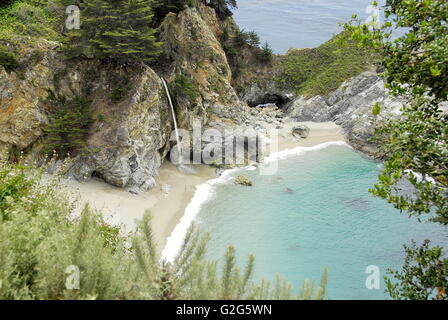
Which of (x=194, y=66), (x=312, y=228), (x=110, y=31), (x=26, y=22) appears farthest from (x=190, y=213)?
(x=26, y=22)

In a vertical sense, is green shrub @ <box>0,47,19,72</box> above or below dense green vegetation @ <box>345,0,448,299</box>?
above

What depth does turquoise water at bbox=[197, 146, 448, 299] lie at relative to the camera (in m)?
14.7

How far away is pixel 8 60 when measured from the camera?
58.7 ft

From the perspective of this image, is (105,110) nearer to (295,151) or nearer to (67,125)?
(67,125)

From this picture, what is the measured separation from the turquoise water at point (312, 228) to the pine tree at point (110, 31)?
11.1 metres

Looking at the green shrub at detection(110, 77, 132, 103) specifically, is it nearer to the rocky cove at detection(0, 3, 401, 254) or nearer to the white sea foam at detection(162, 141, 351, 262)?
the rocky cove at detection(0, 3, 401, 254)

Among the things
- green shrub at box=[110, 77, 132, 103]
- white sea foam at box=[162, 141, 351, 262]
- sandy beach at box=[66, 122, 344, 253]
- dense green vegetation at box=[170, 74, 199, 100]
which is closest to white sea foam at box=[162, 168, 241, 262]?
white sea foam at box=[162, 141, 351, 262]

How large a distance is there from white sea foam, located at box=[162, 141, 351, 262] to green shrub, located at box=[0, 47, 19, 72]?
42.9 ft

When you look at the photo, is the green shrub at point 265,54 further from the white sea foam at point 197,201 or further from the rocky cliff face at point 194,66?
the white sea foam at point 197,201

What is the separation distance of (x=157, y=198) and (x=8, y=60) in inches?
459

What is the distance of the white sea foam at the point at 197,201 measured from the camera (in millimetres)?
15197

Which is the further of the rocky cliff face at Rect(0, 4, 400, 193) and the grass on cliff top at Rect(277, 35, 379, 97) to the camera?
the grass on cliff top at Rect(277, 35, 379, 97)

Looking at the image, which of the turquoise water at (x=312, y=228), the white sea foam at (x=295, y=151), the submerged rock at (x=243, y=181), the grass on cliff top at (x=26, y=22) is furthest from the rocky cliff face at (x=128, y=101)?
the turquoise water at (x=312, y=228)

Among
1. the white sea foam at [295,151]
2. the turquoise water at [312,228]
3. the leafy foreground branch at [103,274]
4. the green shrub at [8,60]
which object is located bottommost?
the turquoise water at [312,228]
